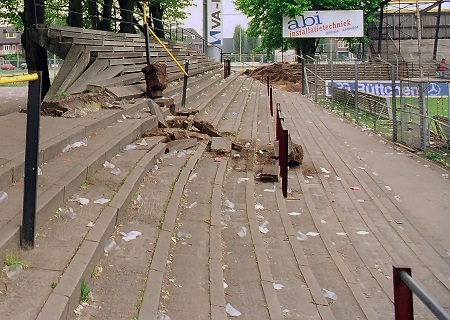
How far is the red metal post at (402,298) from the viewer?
2027mm

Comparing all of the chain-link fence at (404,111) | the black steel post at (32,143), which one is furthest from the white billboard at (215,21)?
the black steel post at (32,143)

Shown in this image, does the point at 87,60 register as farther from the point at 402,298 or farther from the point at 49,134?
the point at 402,298

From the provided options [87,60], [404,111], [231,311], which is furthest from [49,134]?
[404,111]

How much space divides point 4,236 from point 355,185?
6.20m

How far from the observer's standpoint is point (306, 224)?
6.20 meters

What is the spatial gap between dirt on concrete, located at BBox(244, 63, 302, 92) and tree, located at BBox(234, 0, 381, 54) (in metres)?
3.95

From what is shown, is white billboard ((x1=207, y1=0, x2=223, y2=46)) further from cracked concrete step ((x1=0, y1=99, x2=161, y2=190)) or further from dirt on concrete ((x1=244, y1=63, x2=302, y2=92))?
cracked concrete step ((x1=0, y1=99, x2=161, y2=190))

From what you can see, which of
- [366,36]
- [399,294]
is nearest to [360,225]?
[399,294]

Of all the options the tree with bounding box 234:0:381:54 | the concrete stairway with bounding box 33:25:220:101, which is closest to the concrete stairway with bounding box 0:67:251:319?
the concrete stairway with bounding box 33:25:220:101

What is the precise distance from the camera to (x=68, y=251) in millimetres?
3746

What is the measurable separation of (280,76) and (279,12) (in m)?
6.29

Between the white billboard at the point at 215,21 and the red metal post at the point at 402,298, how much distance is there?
122 feet

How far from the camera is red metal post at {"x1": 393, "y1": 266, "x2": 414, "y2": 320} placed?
6.65ft

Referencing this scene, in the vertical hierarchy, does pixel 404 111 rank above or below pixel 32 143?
below
